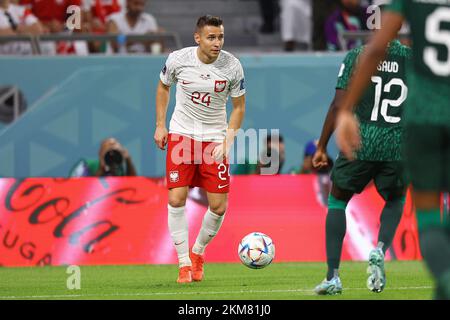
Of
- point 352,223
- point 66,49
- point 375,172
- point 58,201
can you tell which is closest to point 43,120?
point 66,49

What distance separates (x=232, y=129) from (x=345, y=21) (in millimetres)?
7542

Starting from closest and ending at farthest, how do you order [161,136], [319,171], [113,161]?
[161,136] → [113,161] → [319,171]

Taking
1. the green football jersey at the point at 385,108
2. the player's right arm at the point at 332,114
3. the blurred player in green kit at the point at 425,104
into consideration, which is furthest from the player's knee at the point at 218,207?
the blurred player in green kit at the point at 425,104

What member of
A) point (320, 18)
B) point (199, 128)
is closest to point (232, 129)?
point (199, 128)

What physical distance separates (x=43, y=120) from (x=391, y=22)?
11942 millimetres

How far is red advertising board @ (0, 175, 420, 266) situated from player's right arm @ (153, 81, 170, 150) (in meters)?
3.17

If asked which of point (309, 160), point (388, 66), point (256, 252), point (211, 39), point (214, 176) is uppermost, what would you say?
point (388, 66)

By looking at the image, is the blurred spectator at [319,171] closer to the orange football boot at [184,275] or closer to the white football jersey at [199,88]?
the white football jersey at [199,88]

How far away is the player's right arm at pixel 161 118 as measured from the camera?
11406mm

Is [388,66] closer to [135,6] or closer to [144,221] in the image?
[144,221]

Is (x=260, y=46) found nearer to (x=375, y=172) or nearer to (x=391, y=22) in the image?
(x=375, y=172)

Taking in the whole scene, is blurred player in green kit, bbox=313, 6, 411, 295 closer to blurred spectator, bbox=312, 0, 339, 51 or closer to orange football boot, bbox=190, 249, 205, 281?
orange football boot, bbox=190, 249, 205, 281

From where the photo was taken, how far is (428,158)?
5859mm

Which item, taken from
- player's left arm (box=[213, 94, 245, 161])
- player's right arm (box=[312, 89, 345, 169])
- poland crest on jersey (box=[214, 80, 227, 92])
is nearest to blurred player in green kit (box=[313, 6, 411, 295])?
player's right arm (box=[312, 89, 345, 169])
